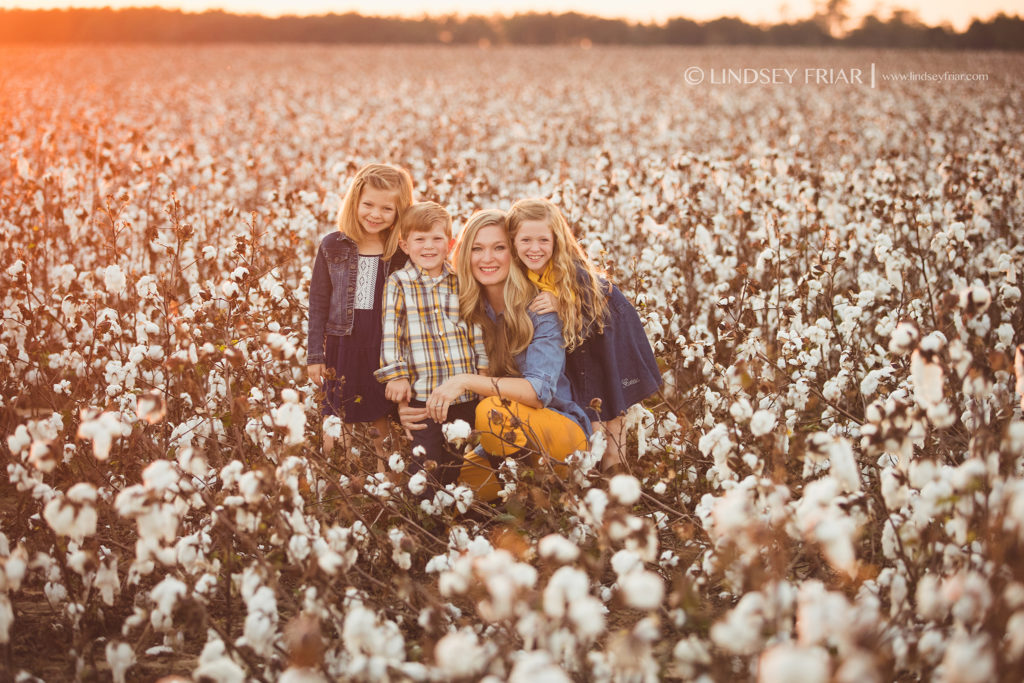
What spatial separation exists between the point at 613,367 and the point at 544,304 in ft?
1.53

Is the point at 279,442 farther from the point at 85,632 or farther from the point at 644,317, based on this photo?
the point at 644,317

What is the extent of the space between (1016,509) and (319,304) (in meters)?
3.02

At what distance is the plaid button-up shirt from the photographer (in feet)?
12.2

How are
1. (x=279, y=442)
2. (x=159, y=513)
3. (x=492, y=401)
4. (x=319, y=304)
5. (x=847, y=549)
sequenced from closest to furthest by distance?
(x=847, y=549) < (x=159, y=513) < (x=279, y=442) < (x=492, y=401) < (x=319, y=304)

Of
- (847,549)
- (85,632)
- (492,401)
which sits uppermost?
(847,549)

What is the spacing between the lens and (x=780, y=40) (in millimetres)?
55250

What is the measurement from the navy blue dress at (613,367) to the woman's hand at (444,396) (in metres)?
0.57

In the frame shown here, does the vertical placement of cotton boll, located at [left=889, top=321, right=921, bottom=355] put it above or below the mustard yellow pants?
above

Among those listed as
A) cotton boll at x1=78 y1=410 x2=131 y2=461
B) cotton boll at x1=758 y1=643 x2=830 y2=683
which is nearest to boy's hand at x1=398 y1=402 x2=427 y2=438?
cotton boll at x1=78 y1=410 x2=131 y2=461

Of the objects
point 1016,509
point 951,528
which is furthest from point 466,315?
point 1016,509

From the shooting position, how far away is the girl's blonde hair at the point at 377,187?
386 cm

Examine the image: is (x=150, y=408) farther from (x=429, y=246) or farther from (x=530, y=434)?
(x=429, y=246)
